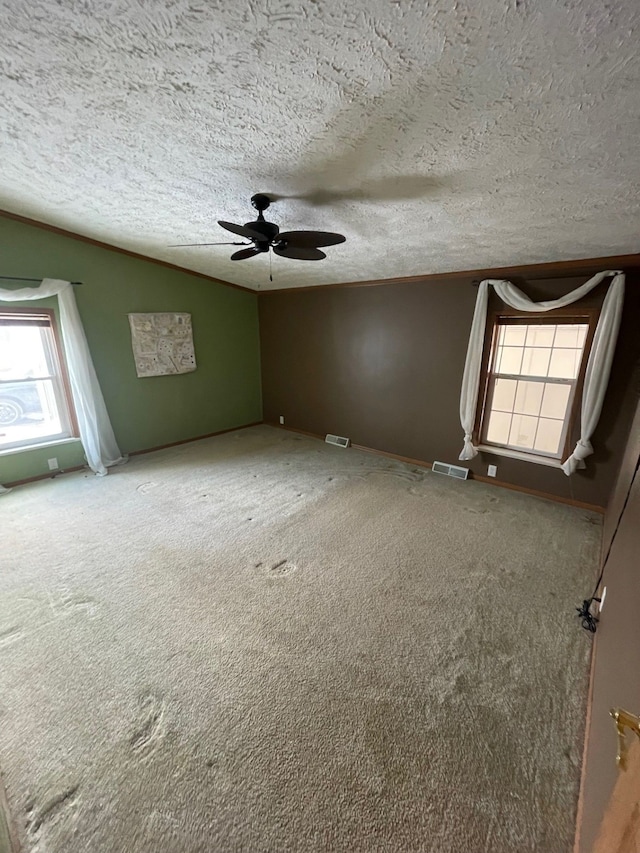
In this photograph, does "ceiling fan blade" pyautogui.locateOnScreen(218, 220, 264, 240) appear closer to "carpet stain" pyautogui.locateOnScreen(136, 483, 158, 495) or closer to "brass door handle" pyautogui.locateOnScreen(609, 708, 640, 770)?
"brass door handle" pyautogui.locateOnScreen(609, 708, 640, 770)

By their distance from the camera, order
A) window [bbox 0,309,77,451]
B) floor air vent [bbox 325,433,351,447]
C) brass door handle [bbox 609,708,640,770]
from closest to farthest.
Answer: brass door handle [bbox 609,708,640,770] → window [bbox 0,309,77,451] → floor air vent [bbox 325,433,351,447]

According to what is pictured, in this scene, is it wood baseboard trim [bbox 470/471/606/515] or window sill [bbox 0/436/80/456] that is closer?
wood baseboard trim [bbox 470/471/606/515]

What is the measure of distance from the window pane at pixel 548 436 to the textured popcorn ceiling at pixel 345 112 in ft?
5.20

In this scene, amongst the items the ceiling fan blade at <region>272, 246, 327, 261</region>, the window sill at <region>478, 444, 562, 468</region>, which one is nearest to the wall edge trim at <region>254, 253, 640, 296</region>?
the window sill at <region>478, 444, 562, 468</region>

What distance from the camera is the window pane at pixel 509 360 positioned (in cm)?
347

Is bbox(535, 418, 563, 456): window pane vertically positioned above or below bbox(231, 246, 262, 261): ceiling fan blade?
below

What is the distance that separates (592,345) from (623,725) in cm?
323

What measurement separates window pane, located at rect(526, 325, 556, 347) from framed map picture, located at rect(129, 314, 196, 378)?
14.2 feet

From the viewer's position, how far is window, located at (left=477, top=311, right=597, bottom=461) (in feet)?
10.4

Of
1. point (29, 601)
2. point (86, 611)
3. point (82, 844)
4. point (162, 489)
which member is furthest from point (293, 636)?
point (162, 489)

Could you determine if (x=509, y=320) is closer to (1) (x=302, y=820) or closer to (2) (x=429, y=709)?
(2) (x=429, y=709)

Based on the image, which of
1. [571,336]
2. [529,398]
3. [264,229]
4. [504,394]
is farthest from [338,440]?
[264,229]

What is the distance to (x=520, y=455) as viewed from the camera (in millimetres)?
3451

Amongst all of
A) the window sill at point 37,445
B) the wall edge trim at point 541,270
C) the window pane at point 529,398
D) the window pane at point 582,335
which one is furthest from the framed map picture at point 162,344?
the window pane at point 582,335
